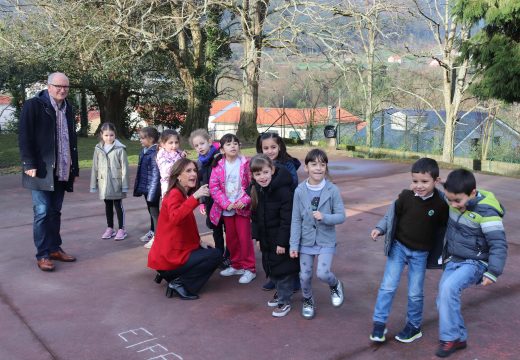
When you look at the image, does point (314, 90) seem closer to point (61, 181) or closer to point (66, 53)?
point (66, 53)

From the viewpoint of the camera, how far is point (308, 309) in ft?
13.3

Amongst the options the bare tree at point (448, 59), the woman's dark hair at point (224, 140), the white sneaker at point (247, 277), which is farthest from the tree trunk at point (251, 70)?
the white sneaker at point (247, 277)

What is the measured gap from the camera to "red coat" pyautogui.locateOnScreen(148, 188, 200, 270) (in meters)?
4.42

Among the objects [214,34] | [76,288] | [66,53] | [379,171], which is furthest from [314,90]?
[76,288]

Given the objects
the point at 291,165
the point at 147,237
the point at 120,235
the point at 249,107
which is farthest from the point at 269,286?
the point at 249,107

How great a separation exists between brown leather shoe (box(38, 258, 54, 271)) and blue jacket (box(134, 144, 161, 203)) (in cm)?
124

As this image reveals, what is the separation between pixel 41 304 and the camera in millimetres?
4324

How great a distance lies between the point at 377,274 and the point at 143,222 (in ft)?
11.4

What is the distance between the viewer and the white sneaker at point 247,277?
488cm

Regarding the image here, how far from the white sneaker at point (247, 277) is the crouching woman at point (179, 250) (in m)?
0.44

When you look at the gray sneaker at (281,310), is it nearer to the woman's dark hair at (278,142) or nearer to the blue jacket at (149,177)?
the woman's dark hair at (278,142)

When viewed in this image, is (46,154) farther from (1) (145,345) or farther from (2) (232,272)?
(1) (145,345)

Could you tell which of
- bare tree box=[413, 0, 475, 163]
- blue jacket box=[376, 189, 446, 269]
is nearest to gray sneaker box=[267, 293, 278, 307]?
blue jacket box=[376, 189, 446, 269]

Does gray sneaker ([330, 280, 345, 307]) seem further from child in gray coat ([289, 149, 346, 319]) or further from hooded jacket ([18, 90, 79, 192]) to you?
hooded jacket ([18, 90, 79, 192])
